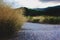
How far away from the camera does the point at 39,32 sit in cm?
308

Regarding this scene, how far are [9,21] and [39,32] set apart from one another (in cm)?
41

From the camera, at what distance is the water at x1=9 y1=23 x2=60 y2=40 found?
120 inches

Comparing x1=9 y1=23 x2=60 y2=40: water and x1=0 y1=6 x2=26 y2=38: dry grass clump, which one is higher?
x1=0 y1=6 x2=26 y2=38: dry grass clump

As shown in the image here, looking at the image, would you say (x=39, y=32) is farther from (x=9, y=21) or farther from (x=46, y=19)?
(x=9, y=21)

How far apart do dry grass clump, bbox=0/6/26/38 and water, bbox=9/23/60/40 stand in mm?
85

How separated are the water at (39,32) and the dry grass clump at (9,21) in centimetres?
8

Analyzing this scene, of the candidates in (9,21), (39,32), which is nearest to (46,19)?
(39,32)

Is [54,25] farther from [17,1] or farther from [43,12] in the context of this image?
[17,1]

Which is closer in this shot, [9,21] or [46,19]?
[9,21]

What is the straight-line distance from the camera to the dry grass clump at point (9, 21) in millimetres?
2990

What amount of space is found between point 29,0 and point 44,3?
203mm

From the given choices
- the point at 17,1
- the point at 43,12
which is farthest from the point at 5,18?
the point at 43,12

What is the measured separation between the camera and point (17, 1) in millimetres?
3127

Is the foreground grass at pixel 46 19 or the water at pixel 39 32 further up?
the foreground grass at pixel 46 19
